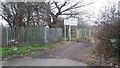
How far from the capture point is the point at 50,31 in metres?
22.7

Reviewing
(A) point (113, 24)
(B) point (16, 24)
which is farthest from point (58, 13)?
(A) point (113, 24)

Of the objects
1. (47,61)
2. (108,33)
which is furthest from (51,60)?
(108,33)

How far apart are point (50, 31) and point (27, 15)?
3174 millimetres

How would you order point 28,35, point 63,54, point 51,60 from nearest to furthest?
1. point 51,60
2. point 63,54
3. point 28,35

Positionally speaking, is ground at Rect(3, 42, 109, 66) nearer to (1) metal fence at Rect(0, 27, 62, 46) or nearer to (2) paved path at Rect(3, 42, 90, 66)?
(2) paved path at Rect(3, 42, 90, 66)

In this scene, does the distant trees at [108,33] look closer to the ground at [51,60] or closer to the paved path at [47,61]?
the ground at [51,60]

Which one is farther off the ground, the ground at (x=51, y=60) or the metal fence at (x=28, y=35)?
the metal fence at (x=28, y=35)

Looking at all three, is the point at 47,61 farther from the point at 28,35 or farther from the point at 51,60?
the point at 28,35

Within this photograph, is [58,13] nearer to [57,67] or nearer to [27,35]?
[27,35]

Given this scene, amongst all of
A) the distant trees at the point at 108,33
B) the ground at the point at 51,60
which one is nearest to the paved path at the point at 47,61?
the ground at the point at 51,60

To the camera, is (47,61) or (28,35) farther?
(28,35)

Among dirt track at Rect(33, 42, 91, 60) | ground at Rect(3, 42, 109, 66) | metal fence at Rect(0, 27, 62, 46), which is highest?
metal fence at Rect(0, 27, 62, 46)

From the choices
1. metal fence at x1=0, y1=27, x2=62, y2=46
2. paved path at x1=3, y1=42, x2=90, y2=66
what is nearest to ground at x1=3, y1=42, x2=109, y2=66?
paved path at x1=3, y1=42, x2=90, y2=66

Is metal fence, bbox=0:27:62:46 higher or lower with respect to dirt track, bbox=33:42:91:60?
higher
